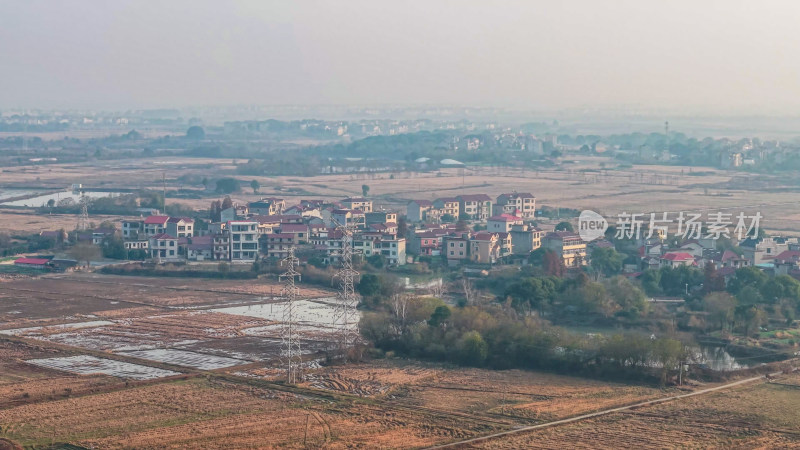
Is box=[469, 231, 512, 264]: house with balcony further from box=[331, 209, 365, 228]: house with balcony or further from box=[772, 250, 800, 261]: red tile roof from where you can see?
box=[772, 250, 800, 261]: red tile roof

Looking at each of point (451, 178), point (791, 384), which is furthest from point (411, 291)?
point (451, 178)

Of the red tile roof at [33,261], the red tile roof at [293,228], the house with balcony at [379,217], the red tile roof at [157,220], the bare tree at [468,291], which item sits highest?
the red tile roof at [157,220]

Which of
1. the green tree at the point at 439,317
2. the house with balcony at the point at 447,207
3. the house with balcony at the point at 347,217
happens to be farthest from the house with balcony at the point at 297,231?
the green tree at the point at 439,317

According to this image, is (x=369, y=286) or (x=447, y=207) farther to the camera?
(x=447, y=207)

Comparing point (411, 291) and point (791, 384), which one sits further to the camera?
point (411, 291)

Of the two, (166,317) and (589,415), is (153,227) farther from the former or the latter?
(589,415)

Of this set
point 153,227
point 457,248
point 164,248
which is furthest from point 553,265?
point 153,227

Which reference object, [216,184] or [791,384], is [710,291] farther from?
[216,184]

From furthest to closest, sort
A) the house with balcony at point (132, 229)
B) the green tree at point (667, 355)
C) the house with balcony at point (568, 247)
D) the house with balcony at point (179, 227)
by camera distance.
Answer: the house with balcony at point (132, 229) < the house with balcony at point (179, 227) < the house with balcony at point (568, 247) < the green tree at point (667, 355)

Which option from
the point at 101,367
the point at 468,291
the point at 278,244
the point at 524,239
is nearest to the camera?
the point at 101,367

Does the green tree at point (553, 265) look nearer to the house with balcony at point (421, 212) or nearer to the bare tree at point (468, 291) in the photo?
the bare tree at point (468, 291)

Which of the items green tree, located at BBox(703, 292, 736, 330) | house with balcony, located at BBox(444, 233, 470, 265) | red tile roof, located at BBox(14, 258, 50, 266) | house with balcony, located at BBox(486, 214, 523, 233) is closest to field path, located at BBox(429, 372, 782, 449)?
green tree, located at BBox(703, 292, 736, 330)
